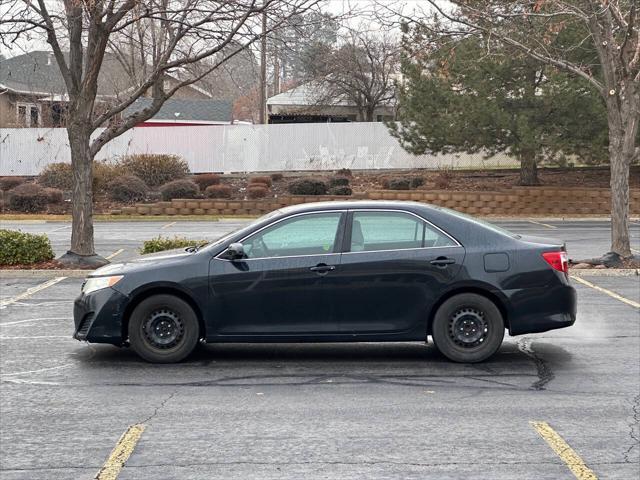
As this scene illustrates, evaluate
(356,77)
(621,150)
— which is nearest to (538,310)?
(621,150)

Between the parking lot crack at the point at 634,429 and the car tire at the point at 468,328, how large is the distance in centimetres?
159

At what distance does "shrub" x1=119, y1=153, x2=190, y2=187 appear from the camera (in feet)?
123

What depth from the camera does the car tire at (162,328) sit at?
9.30 m

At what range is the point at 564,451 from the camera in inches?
258

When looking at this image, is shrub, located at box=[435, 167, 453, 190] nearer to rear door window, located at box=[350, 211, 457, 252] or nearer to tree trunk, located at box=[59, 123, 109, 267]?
tree trunk, located at box=[59, 123, 109, 267]

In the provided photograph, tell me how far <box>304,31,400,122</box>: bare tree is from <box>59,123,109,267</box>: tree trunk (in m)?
29.8

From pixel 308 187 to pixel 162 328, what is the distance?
24.4 meters

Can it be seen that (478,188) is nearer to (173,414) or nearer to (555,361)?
(555,361)

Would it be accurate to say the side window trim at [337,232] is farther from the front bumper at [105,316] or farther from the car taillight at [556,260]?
the car taillight at [556,260]

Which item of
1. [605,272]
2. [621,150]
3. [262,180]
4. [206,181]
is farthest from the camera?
[262,180]

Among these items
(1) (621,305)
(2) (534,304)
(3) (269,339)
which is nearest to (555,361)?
(2) (534,304)

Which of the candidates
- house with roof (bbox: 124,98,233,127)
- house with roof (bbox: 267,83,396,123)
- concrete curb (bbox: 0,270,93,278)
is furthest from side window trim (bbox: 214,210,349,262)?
house with roof (bbox: 124,98,233,127)

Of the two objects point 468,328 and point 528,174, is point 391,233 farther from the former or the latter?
point 528,174

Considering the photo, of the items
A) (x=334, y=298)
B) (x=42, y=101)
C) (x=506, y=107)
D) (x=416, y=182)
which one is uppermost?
(x=42, y=101)
